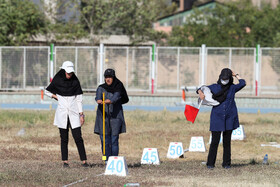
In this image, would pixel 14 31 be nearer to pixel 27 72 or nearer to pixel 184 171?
pixel 27 72

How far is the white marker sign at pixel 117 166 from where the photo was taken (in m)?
10.5

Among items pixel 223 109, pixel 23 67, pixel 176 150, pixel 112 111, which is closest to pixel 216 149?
pixel 223 109

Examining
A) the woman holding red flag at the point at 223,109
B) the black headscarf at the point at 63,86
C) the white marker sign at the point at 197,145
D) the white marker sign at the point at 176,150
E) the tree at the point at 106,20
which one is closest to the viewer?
the black headscarf at the point at 63,86

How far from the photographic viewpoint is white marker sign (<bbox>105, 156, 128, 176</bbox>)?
10.5 meters

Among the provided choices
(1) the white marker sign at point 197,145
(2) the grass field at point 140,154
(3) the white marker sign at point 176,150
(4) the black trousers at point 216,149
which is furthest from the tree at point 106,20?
(4) the black trousers at point 216,149

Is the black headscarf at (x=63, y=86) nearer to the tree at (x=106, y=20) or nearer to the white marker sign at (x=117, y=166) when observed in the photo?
the white marker sign at (x=117, y=166)

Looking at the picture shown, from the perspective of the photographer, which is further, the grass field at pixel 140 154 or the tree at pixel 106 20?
the tree at pixel 106 20

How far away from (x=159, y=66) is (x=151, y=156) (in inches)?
707

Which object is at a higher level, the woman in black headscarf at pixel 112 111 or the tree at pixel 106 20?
the tree at pixel 106 20

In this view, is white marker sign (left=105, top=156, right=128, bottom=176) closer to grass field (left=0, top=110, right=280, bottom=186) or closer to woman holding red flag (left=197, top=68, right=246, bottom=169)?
grass field (left=0, top=110, right=280, bottom=186)

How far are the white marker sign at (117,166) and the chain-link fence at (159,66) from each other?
19.9 m

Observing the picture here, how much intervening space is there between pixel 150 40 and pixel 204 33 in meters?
7.26

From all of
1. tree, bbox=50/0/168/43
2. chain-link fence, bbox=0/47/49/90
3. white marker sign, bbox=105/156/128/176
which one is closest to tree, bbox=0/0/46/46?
tree, bbox=50/0/168/43

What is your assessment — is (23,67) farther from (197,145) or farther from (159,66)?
(197,145)
